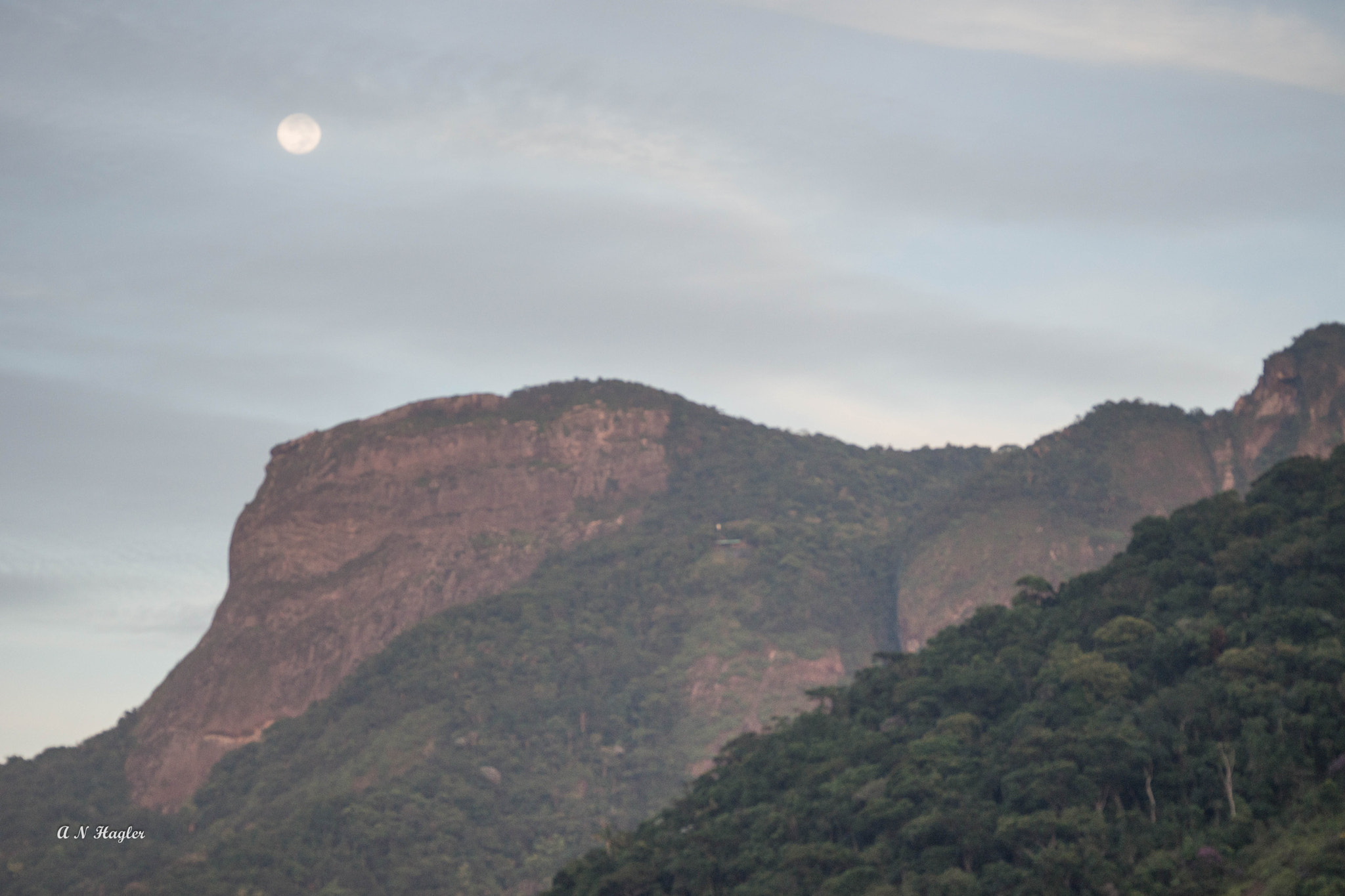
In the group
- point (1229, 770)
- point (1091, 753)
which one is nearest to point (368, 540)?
point (1091, 753)

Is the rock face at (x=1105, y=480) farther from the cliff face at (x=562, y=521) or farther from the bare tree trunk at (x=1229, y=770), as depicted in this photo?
the bare tree trunk at (x=1229, y=770)

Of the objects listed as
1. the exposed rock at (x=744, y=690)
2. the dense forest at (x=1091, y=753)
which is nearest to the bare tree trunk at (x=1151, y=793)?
the dense forest at (x=1091, y=753)

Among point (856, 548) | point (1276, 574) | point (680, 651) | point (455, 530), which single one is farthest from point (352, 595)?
point (1276, 574)

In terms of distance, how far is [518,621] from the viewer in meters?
119

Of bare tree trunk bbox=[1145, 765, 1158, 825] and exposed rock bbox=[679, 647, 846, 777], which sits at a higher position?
exposed rock bbox=[679, 647, 846, 777]

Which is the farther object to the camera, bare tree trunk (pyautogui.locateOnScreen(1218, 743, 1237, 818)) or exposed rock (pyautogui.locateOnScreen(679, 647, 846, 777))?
exposed rock (pyautogui.locateOnScreen(679, 647, 846, 777))

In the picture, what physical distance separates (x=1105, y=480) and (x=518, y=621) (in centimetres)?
5034

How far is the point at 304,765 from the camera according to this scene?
103312 mm

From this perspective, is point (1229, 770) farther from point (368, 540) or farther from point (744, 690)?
point (368, 540)

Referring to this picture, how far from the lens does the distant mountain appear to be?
92.9m

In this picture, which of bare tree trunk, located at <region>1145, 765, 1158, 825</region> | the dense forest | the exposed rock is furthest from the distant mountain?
bare tree trunk, located at <region>1145, 765, 1158, 825</region>

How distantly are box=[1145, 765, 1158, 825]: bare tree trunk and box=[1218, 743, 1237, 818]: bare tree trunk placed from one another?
2.31 meters

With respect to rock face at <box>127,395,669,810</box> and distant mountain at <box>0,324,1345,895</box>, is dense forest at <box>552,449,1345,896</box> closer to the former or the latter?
distant mountain at <box>0,324,1345,895</box>

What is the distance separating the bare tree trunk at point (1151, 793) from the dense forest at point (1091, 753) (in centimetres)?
14
